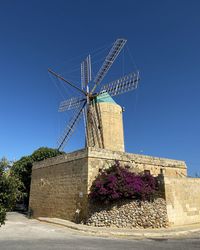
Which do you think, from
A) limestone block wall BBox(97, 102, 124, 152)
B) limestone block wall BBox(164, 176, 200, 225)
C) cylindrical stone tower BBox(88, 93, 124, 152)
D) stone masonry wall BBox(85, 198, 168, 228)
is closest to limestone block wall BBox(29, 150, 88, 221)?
stone masonry wall BBox(85, 198, 168, 228)

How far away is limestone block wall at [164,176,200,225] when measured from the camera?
15.8 metres

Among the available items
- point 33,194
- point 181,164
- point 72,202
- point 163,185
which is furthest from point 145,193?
point 33,194

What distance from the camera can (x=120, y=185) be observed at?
50.1ft

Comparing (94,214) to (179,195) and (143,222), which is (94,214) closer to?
(143,222)

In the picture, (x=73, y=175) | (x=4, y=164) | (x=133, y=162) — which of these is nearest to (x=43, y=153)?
(x=73, y=175)

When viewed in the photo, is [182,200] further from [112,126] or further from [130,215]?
[112,126]

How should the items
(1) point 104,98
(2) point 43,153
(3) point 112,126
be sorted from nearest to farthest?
(3) point 112,126 < (1) point 104,98 < (2) point 43,153

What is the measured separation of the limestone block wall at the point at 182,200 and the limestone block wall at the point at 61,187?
503 cm

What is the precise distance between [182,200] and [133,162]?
406 centimetres

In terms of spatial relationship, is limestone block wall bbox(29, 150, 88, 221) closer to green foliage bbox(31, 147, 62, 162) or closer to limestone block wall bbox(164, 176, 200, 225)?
green foliage bbox(31, 147, 62, 162)

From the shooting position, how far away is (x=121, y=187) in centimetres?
1516

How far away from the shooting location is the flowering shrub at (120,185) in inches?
593

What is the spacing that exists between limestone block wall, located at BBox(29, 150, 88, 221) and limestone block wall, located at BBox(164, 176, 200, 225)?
503cm

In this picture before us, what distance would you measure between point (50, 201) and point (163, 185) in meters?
8.72
